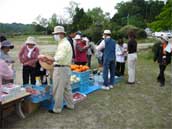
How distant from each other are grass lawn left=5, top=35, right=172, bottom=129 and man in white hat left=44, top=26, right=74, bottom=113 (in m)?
0.34

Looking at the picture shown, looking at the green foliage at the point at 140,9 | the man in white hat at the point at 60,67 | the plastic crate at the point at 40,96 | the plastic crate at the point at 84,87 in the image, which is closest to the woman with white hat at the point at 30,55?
the plastic crate at the point at 40,96

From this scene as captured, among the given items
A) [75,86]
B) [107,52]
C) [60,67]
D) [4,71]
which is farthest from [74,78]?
[4,71]

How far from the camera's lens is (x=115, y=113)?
5.49 metres

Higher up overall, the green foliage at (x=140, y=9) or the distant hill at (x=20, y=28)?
the green foliage at (x=140, y=9)

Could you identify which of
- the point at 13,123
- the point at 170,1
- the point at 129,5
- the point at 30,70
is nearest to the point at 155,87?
the point at 30,70

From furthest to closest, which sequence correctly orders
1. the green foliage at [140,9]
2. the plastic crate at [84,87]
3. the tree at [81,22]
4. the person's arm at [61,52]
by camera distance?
the green foliage at [140,9] < the tree at [81,22] < the plastic crate at [84,87] < the person's arm at [61,52]

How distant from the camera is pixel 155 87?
25.8 feet

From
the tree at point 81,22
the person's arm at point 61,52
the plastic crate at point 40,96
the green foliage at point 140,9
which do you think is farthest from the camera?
the green foliage at point 140,9

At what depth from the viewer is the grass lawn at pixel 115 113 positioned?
189 inches

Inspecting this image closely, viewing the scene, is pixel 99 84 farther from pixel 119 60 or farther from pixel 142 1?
pixel 142 1

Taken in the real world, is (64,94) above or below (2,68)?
below

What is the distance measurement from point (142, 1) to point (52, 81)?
236 feet

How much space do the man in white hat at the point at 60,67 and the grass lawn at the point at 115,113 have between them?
34 centimetres

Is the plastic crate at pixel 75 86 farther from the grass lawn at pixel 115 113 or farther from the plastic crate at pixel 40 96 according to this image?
the plastic crate at pixel 40 96
